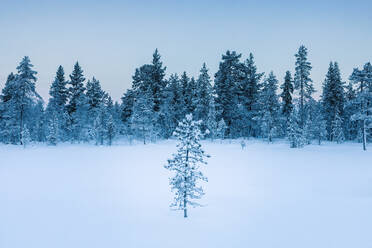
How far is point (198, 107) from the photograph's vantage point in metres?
48.4

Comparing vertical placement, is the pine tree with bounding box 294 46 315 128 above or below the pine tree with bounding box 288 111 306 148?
above

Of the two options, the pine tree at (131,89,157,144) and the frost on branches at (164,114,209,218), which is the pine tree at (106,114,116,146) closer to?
the pine tree at (131,89,157,144)

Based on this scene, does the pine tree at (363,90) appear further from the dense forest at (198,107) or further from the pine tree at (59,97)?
the pine tree at (59,97)

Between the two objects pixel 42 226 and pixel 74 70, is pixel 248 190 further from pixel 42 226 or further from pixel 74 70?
pixel 74 70

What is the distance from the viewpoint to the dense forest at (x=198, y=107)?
129 feet

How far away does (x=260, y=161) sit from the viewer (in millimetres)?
25234

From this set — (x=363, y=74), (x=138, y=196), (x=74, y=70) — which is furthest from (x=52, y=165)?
(x=363, y=74)

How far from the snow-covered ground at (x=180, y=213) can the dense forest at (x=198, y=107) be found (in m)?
22.2

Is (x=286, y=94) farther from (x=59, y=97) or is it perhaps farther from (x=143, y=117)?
(x=59, y=97)

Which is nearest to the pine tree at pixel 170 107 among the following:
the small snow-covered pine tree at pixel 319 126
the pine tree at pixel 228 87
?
the pine tree at pixel 228 87

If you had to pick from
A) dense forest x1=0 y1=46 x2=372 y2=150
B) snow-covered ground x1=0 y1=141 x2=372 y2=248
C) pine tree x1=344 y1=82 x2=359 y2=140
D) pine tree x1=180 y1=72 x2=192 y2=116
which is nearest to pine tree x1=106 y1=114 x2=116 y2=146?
dense forest x1=0 y1=46 x2=372 y2=150

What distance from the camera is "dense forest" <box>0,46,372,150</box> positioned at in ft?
129

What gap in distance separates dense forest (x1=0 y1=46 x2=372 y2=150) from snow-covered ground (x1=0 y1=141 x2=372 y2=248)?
22.2 meters

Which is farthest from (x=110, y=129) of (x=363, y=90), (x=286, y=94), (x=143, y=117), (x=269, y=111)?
(x=363, y=90)
